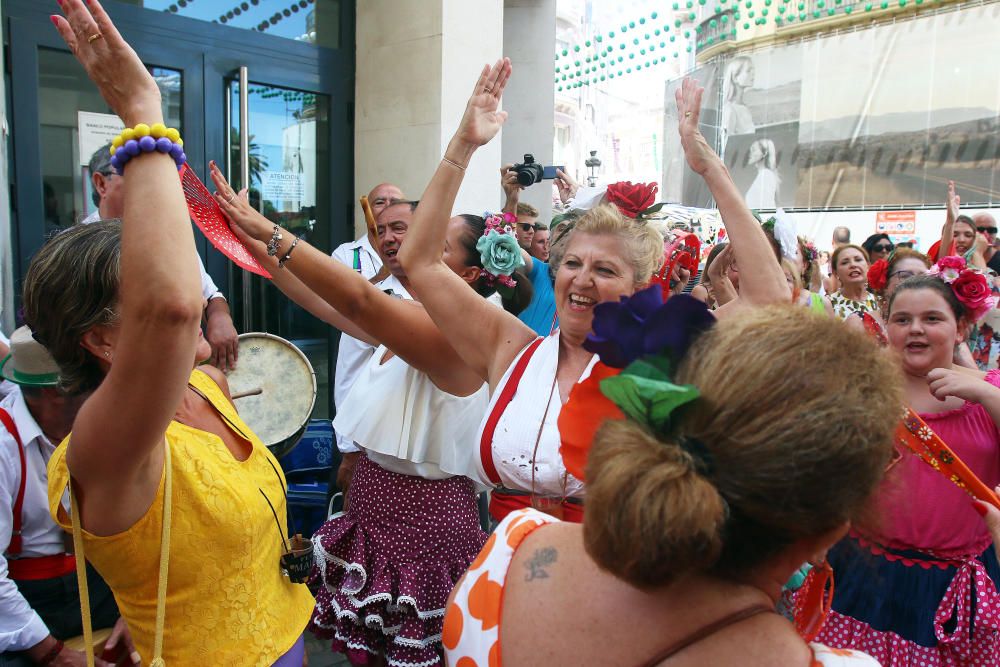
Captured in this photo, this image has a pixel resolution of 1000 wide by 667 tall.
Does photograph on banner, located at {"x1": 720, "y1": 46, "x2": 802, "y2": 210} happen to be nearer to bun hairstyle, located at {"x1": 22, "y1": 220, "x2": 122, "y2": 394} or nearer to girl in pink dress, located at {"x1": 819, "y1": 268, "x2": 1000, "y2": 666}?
girl in pink dress, located at {"x1": 819, "y1": 268, "x2": 1000, "y2": 666}

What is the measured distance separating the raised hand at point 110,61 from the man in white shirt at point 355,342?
73.7 inches

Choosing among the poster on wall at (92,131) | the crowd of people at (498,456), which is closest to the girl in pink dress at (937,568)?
the crowd of people at (498,456)

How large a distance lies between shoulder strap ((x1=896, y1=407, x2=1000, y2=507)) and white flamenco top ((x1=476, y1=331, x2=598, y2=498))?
3.14ft

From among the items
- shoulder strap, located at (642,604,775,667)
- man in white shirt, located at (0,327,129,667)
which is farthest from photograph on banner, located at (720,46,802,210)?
shoulder strap, located at (642,604,775,667)

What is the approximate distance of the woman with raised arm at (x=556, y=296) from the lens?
2064 mm

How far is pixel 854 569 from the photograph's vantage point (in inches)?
102

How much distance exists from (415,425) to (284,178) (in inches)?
142

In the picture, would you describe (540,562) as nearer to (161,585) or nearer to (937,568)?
(161,585)

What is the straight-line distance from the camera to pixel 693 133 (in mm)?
2525

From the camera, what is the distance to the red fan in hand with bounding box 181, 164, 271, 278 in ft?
6.95

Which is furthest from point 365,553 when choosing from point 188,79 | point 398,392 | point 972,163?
point 972,163

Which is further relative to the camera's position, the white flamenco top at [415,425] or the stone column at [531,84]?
the stone column at [531,84]

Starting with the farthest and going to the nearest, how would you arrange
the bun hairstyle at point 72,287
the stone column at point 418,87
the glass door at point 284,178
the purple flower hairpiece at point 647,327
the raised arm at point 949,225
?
the raised arm at point 949,225 → the stone column at point 418,87 → the glass door at point 284,178 → the bun hairstyle at point 72,287 → the purple flower hairpiece at point 647,327

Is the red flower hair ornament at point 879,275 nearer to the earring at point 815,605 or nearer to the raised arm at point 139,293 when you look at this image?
the earring at point 815,605
